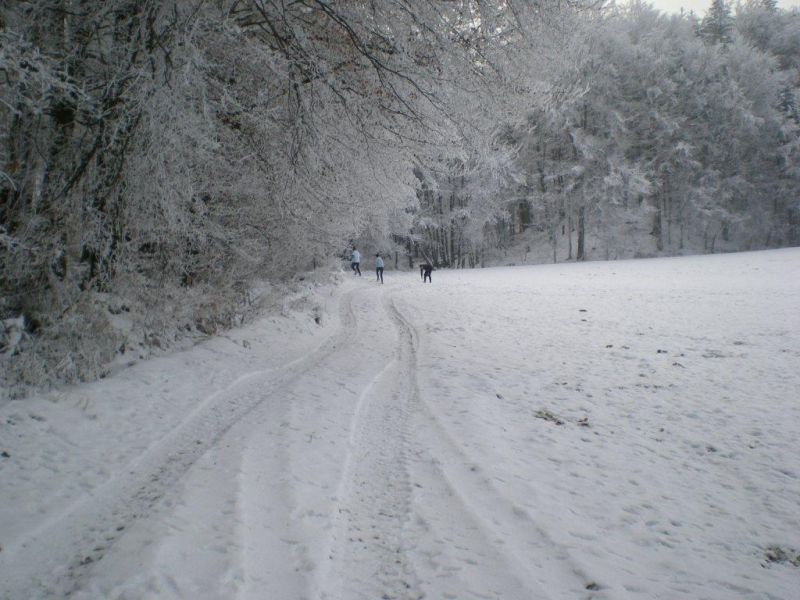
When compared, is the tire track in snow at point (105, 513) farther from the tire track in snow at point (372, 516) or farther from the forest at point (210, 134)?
the forest at point (210, 134)

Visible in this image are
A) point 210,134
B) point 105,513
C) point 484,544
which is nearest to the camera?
point 484,544

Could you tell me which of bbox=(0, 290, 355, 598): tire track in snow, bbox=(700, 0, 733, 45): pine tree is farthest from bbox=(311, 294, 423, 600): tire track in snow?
bbox=(700, 0, 733, 45): pine tree

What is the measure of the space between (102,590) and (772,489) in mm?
4431

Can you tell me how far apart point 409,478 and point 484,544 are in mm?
866

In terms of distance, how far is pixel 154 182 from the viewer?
175 inches

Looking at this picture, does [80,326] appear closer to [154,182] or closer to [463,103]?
[154,182]

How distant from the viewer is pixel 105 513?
9.43 feet

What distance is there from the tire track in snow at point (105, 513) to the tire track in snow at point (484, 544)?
185 centimetres

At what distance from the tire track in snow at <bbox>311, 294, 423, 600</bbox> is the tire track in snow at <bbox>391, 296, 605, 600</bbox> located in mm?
131

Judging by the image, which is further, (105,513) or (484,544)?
(105,513)

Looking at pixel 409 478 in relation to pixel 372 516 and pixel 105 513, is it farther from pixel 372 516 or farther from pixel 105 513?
pixel 105 513

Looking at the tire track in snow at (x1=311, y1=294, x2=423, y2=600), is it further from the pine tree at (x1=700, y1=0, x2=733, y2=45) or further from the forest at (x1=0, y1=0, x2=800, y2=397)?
the pine tree at (x1=700, y1=0, x2=733, y2=45)

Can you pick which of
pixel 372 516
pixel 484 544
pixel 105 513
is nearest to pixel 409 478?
pixel 372 516

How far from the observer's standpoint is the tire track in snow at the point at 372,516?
2.28m
